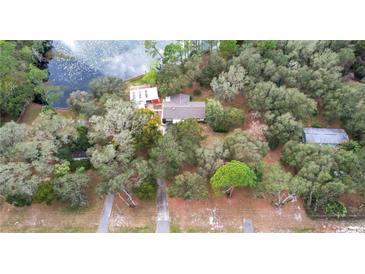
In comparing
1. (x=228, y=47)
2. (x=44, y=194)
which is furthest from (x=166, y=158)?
(x=228, y=47)

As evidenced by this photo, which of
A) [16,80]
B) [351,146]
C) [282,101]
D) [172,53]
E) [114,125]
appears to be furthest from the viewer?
[172,53]

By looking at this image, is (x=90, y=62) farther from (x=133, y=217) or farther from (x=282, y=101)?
(x=282, y=101)

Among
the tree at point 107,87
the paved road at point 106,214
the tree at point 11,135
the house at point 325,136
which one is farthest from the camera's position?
the tree at point 107,87

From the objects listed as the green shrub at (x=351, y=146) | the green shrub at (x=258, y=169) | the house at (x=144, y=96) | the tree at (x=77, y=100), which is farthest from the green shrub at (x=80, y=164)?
the green shrub at (x=351, y=146)

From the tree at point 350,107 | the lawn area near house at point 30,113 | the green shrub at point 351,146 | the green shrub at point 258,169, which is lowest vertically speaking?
the green shrub at point 258,169

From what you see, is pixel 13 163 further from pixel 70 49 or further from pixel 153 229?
pixel 70 49

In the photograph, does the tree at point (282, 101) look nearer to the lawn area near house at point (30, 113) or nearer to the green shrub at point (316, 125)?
the green shrub at point (316, 125)
